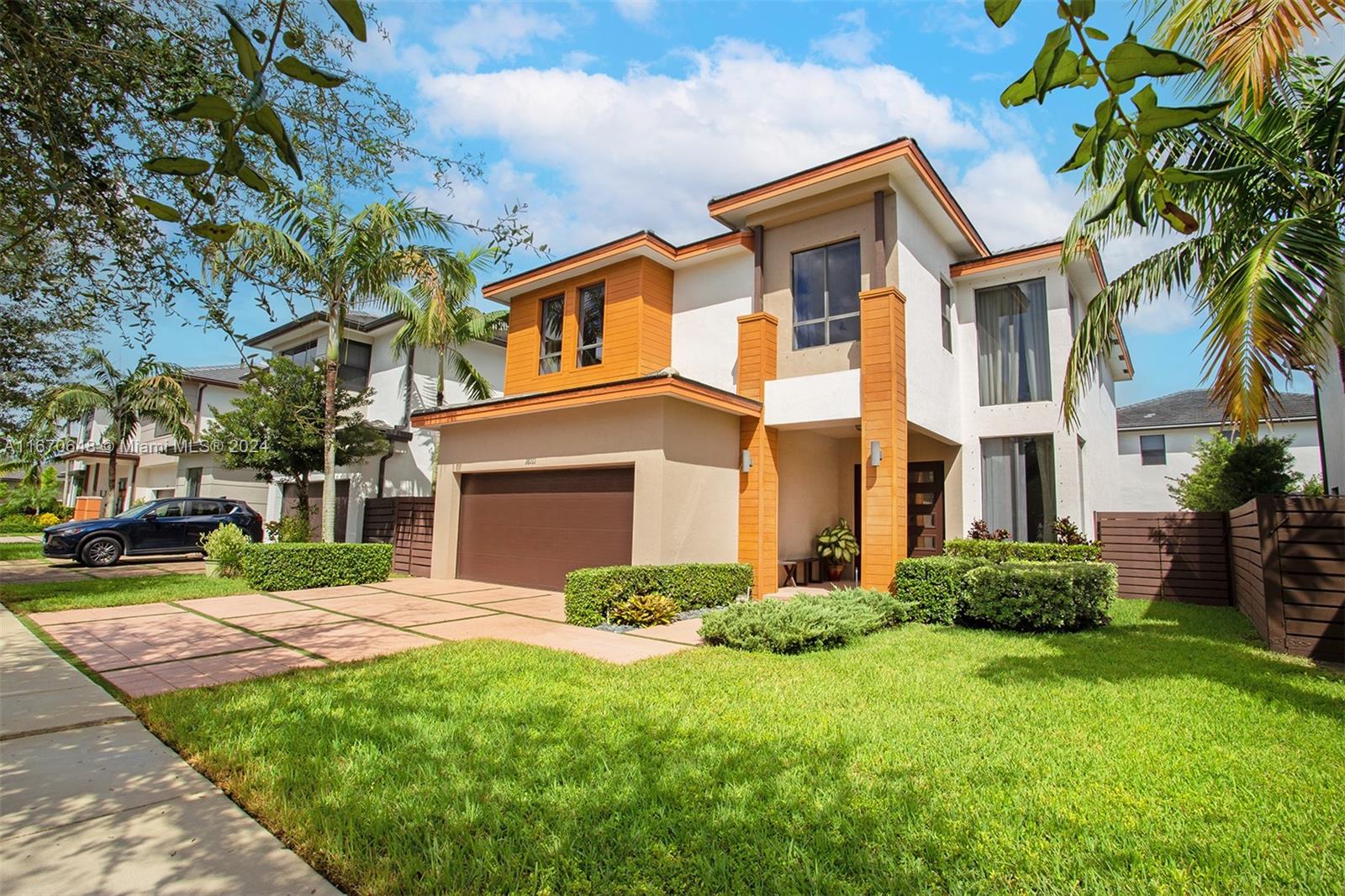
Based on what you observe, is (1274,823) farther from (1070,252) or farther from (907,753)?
(1070,252)

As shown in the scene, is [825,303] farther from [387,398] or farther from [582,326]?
[387,398]

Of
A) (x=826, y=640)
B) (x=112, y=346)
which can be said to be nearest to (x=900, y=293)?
(x=826, y=640)

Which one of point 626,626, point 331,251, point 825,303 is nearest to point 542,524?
point 626,626

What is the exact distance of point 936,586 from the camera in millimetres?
9398

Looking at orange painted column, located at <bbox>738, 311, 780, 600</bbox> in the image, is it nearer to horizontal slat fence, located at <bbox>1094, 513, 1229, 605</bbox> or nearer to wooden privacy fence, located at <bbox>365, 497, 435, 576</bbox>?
horizontal slat fence, located at <bbox>1094, 513, 1229, 605</bbox>

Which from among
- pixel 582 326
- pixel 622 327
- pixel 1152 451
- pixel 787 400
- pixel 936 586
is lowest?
pixel 936 586

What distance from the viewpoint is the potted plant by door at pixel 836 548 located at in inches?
548

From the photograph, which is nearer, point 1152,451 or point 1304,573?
point 1304,573

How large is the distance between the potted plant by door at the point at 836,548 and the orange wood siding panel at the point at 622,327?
16.5 ft

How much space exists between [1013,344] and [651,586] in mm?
8794

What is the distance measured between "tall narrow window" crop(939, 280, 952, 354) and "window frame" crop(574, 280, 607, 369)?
6.84m

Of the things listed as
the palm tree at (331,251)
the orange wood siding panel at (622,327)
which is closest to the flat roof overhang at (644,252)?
the orange wood siding panel at (622,327)

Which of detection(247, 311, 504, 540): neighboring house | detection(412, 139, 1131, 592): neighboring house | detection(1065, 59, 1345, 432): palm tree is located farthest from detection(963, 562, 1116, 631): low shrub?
detection(247, 311, 504, 540): neighboring house

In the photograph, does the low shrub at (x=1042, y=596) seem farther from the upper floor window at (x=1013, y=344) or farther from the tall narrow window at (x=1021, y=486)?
the upper floor window at (x=1013, y=344)
